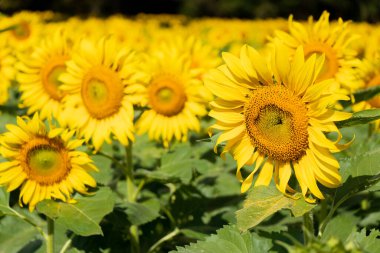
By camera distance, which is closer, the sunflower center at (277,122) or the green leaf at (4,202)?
the sunflower center at (277,122)

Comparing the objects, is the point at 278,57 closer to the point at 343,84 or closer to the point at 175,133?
the point at 343,84

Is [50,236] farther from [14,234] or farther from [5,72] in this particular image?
[5,72]

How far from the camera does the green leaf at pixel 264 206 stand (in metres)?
2.14

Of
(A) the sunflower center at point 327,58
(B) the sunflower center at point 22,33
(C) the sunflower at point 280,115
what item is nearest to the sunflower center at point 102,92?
(A) the sunflower center at point 327,58

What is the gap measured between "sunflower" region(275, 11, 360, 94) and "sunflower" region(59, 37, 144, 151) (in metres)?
0.88

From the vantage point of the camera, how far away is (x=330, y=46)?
337 cm

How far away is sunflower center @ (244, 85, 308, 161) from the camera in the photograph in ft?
7.45

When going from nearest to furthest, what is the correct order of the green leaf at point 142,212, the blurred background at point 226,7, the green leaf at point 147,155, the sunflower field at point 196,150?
1. the sunflower field at point 196,150
2. the green leaf at point 142,212
3. the green leaf at point 147,155
4. the blurred background at point 226,7

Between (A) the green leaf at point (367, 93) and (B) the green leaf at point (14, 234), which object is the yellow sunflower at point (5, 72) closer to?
(B) the green leaf at point (14, 234)

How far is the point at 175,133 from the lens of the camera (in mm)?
4156

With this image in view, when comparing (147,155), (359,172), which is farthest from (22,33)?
(359,172)

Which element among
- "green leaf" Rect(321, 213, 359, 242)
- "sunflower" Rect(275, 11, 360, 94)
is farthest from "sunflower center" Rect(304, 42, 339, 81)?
"green leaf" Rect(321, 213, 359, 242)

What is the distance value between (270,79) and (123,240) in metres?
1.66

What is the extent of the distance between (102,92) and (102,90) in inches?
0.4
